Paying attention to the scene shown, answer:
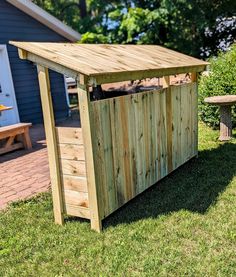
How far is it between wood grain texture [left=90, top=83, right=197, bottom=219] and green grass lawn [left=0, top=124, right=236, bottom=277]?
27 centimetres

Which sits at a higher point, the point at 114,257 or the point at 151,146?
the point at 151,146

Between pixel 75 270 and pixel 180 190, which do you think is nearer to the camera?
pixel 75 270

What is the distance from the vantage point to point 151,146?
4250mm

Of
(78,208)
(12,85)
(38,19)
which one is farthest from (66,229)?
(38,19)

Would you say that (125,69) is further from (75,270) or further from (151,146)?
(75,270)

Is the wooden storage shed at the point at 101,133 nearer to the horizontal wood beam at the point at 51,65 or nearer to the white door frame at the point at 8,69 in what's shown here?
the horizontal wood beam at the point at 51,65

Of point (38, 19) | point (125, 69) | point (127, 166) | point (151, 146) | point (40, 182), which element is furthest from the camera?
point (38, 19)

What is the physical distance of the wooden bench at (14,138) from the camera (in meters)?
6.81

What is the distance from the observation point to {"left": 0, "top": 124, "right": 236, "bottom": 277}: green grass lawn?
9.25 ft

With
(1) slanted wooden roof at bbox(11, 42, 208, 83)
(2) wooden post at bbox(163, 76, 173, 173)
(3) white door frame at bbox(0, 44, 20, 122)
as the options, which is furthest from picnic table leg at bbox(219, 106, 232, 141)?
(3) white door frame at bbox(0, 44, 20, 122)

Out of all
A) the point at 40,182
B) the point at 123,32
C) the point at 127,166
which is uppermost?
the point at 123,32

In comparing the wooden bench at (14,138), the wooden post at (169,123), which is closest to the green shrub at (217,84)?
the wooden post at (169,123)

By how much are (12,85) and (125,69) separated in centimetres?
684

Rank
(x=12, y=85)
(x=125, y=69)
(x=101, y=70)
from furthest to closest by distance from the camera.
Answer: (x=12, y=85)
(x=125, y=69)
(x=101, y=70)
